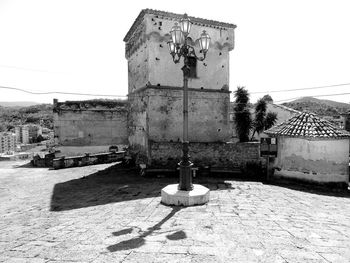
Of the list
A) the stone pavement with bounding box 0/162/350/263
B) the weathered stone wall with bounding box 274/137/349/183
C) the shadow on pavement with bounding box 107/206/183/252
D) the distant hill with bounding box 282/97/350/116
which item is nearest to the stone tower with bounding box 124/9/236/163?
the weathered stone wall with bounding box 274/137/349/183

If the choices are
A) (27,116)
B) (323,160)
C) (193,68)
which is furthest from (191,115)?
(27,116)

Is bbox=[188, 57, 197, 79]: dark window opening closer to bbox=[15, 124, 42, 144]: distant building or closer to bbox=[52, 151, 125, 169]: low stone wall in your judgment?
bbox=[52, 151, 125, 169]: low stone wall

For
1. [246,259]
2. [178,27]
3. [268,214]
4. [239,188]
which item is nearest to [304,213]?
[268,214]

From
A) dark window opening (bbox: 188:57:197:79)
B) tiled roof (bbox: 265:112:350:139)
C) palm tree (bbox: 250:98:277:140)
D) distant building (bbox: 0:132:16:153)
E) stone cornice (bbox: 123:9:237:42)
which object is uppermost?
stone cornice (bbox: 123:9:237:42)

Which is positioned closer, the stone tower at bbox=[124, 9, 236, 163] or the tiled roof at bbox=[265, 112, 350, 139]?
the tiled roof at bbox=[265, 112, 350, 139]

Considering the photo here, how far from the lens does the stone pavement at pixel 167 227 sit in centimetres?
361

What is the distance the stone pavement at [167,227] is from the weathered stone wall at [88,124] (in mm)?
10606

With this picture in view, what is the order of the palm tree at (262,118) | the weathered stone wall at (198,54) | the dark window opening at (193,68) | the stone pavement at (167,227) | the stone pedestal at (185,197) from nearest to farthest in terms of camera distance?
1. the stone pavement at (167,227)
2. the stone pedestal at (185,197)
3. the weathered stone wall at (198,54)
4. the dark window opening at (193,68)
5. the palm tree at (262,118)

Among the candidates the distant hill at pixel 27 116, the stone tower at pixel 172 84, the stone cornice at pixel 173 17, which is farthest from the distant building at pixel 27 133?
the stone tower at pixel 172 84

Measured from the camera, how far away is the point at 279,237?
417 cm

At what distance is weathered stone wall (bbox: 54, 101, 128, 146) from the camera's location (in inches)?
737

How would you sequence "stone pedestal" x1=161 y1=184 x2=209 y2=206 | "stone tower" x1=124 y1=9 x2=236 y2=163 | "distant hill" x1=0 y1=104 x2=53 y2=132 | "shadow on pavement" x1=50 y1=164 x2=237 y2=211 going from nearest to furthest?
"stone pedestal" x1=161 y1=184 x2=209 y2=206 < "shadow on pavement" x1=50 y1=164 x2=237 y2=211 < "stone tower" x1=124 y1=9 x2=236 y2=163 < "distant hill" x1=0 y1=104 x2=53 y2=132

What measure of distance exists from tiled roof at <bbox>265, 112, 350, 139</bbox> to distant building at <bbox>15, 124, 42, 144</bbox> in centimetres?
6516

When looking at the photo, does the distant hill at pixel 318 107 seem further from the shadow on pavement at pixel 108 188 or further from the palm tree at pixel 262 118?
the shadow on pavement at pixel 108 188
